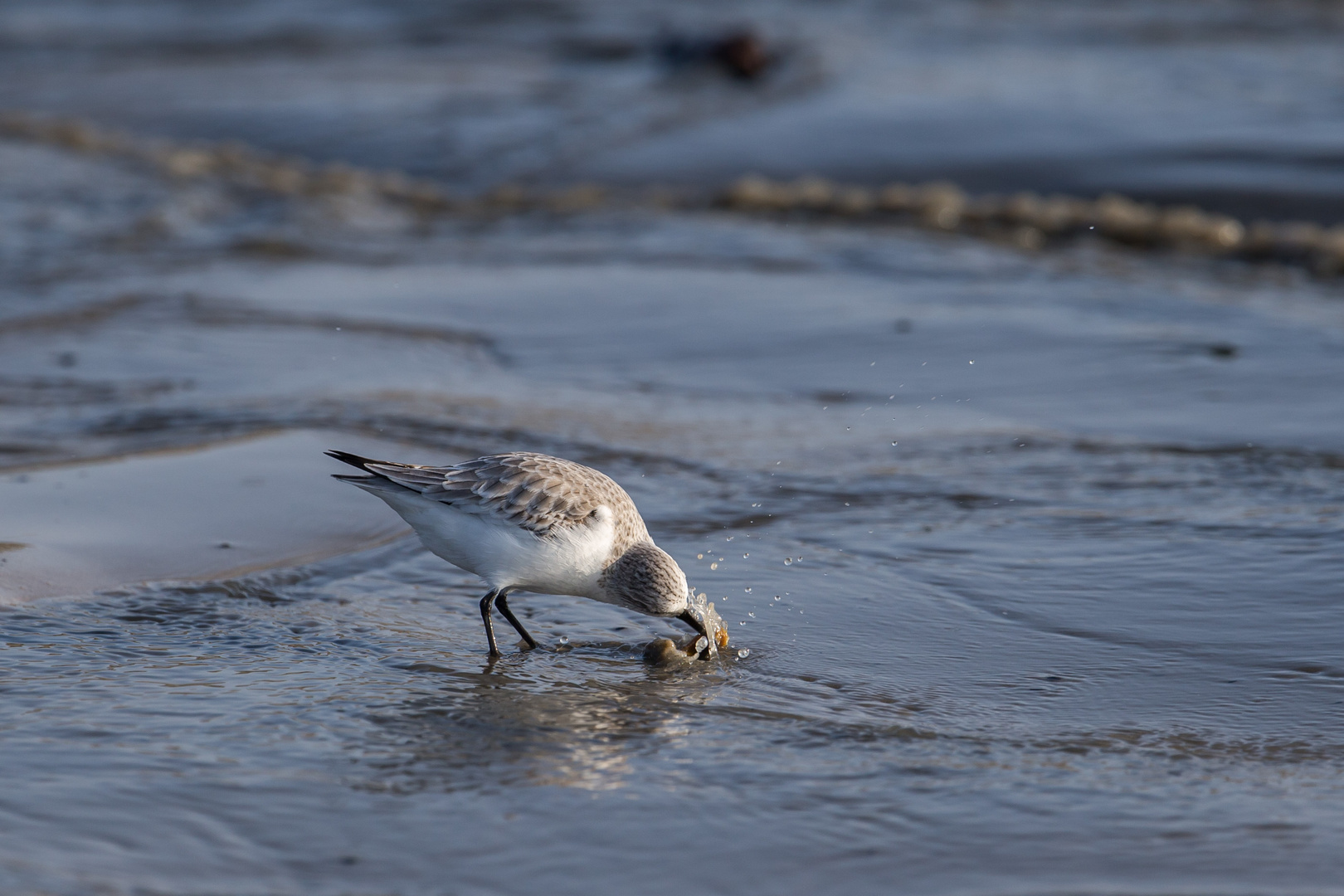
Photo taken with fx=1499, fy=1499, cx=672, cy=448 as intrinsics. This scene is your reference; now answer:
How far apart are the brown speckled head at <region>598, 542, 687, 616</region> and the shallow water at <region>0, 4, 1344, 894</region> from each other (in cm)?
20

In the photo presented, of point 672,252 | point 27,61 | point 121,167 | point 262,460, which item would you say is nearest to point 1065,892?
point 262,460

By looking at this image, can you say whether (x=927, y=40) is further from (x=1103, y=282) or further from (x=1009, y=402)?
(x=1009, y=402)

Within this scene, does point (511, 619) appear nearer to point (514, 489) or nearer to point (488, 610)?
point (488, 610)

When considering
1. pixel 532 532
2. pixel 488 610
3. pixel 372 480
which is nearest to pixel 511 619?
pixel 488 610

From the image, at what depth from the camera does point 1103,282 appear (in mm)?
9945

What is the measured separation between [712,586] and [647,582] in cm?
69

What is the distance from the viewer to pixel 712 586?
532cm

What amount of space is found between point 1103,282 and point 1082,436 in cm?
338

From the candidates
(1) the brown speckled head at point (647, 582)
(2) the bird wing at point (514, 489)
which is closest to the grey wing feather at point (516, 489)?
(2) the bird wing at point (514, 489)

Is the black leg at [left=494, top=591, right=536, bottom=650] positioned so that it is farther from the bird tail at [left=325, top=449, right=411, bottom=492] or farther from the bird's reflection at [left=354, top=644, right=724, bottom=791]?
the bird tail at [left=325, top=449, right=411, bottom=492]

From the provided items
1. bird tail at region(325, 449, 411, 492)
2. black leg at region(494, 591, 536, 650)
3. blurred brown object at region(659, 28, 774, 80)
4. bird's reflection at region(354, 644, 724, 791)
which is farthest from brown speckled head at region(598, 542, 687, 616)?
blurred brown object at region(659, 28, 774, 80)

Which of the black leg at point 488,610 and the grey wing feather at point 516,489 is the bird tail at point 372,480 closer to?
the grey wing feather at point 516,489

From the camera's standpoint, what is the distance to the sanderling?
4688 millimetres

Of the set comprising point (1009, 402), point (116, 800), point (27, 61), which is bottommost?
point (116, 800)
